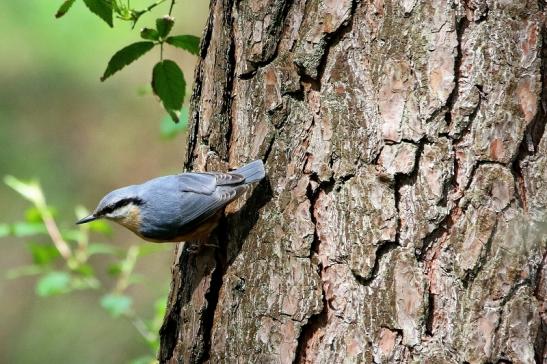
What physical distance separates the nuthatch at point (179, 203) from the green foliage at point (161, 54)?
24 centimetres

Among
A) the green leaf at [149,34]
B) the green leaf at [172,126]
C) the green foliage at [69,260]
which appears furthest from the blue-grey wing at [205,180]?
the green foliage at [69,260]

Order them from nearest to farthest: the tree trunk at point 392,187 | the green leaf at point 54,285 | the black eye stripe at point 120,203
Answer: the tree trunk at point 392,187
the black eye stripe at point 120,203
the green leaf at point 54,285

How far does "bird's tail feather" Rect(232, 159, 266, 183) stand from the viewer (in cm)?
179

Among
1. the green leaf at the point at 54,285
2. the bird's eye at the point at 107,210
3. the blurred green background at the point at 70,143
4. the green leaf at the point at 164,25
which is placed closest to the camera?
the green leaf at the point at 164,25

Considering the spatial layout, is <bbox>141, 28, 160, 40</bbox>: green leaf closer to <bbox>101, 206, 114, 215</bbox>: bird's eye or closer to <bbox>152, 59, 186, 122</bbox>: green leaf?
<bbox>152, 59, 186, 122</bbox>: green leaf

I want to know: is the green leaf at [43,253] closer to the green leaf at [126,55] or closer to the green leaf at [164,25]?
the green leaf at [126,55]

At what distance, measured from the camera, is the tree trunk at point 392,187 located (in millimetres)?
1536

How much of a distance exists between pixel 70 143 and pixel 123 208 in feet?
13.7

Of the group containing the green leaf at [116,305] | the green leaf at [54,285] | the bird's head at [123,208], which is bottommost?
the green leaf at [116,305]

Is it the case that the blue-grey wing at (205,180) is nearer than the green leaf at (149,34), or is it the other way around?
the blue-grey wing at (205,180)

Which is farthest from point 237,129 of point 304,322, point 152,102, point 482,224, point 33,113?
point 33,113

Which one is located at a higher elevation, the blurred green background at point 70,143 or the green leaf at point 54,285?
the blurred green background at point 70,143

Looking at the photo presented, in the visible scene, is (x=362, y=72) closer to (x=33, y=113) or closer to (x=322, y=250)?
(x=322, y=250)

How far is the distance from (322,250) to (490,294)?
400mm
